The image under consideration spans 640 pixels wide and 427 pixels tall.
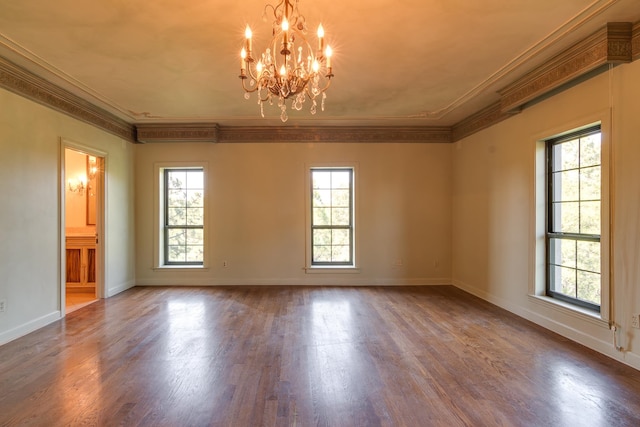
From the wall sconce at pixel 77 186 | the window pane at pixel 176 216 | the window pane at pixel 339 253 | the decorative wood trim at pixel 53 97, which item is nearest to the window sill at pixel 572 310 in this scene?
the window pane at pixel 339 253

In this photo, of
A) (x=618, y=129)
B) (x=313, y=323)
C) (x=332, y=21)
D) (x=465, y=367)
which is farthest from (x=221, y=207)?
(x=618, y=129)

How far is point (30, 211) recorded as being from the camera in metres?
3.69

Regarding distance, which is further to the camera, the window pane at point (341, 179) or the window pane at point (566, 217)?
the window pane at point (341, 179)

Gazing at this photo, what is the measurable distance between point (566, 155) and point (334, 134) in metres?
3.48

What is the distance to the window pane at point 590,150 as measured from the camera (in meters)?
3.22

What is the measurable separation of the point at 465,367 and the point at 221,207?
462cm

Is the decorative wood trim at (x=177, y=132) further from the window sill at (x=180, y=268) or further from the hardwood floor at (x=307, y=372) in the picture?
the hardwood floor at (x=307, y=372)

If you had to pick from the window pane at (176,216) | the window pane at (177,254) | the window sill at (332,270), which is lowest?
the window sill at (332,270)

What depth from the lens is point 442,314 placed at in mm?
4254

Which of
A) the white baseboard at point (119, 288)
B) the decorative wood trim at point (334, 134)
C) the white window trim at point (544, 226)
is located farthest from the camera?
the decorative wood trim at point (334, 134)

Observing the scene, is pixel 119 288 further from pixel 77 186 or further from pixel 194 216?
pixel 77 186

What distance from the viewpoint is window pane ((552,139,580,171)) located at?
3.51 metres

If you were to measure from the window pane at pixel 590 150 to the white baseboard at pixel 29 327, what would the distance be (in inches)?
246

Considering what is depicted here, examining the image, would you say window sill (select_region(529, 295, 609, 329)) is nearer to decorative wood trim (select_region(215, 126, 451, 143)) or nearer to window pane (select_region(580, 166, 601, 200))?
window pane (select_region(580, 166, 601, 200))
